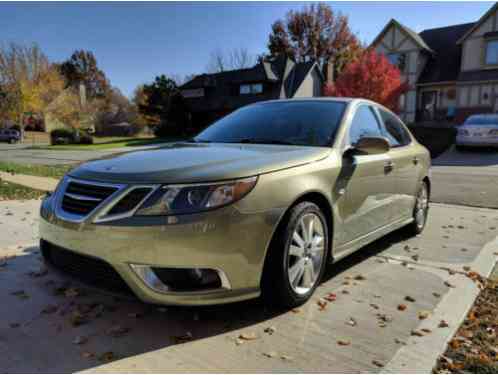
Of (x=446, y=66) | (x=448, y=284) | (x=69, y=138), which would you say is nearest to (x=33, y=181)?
(x=448, y=284)

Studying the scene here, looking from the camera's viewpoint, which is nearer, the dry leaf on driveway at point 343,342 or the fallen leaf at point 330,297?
the dry leaf on driveway at point 343,342

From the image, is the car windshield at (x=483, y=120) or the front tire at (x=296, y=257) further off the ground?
the car windshield at (x=483, y=120)

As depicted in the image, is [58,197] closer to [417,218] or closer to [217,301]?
[217,301]

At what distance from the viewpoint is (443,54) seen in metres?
31.0

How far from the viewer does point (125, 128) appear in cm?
5512

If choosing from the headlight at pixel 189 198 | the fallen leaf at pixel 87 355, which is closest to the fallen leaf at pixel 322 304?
the headlight at pixel 189 198

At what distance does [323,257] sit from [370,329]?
65 centimetres

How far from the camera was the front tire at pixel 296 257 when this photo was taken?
2.73 m

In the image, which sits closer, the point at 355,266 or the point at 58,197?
the point at 58,197

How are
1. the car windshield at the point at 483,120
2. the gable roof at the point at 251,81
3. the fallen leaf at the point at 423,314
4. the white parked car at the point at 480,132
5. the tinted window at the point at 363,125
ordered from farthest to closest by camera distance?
the gable roof at the point at 251,81
the car windshield at the point at 483,120
the white parked car at the point at 480,132
the tinted window at the point at 363,125
the fallen leaf at the point at 423,314

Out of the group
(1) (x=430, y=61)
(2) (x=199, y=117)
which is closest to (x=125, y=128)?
(2) (x=199, y=117)

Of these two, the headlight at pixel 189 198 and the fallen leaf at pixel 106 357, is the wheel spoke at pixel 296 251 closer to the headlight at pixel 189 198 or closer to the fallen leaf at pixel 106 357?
the headlight at pixel 189 198

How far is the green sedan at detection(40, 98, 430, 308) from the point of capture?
239 cm

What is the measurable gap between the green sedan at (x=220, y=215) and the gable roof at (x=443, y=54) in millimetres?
29872
